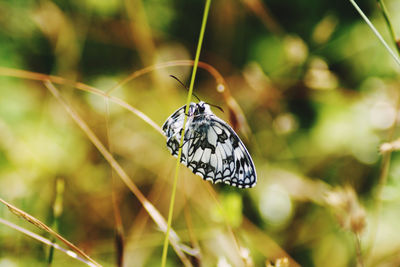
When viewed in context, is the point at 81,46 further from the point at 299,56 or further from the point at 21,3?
the point at 299,56

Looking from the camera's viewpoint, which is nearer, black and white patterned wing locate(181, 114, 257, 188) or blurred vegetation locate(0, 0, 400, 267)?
black and white patterned wing locate(181, 114, 257, 188)

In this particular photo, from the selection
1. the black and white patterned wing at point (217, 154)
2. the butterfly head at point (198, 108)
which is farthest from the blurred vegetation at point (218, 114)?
the butterfly head at point (198, 108)

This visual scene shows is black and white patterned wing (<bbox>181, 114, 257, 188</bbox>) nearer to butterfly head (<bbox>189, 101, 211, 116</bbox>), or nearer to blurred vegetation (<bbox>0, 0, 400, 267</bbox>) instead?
butterfly head (<bbox>189, 101, 211, 116</bbox>)

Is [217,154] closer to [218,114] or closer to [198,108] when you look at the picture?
[198,108]

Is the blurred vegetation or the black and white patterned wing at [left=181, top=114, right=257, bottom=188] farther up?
the blurred vegetation

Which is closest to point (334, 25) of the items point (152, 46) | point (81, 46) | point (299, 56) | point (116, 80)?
point (299, 56)

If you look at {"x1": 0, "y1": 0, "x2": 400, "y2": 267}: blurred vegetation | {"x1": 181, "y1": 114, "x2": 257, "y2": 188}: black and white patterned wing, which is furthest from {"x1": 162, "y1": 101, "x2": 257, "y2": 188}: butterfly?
{"x1": 0, "y1": 0, "x2": 400, "y2": 267}: blurred vegetation

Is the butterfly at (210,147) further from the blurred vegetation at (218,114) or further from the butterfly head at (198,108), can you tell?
the blurred vegetation at (218,114)

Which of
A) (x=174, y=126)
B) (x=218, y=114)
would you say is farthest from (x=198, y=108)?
(x=218, y=114)
